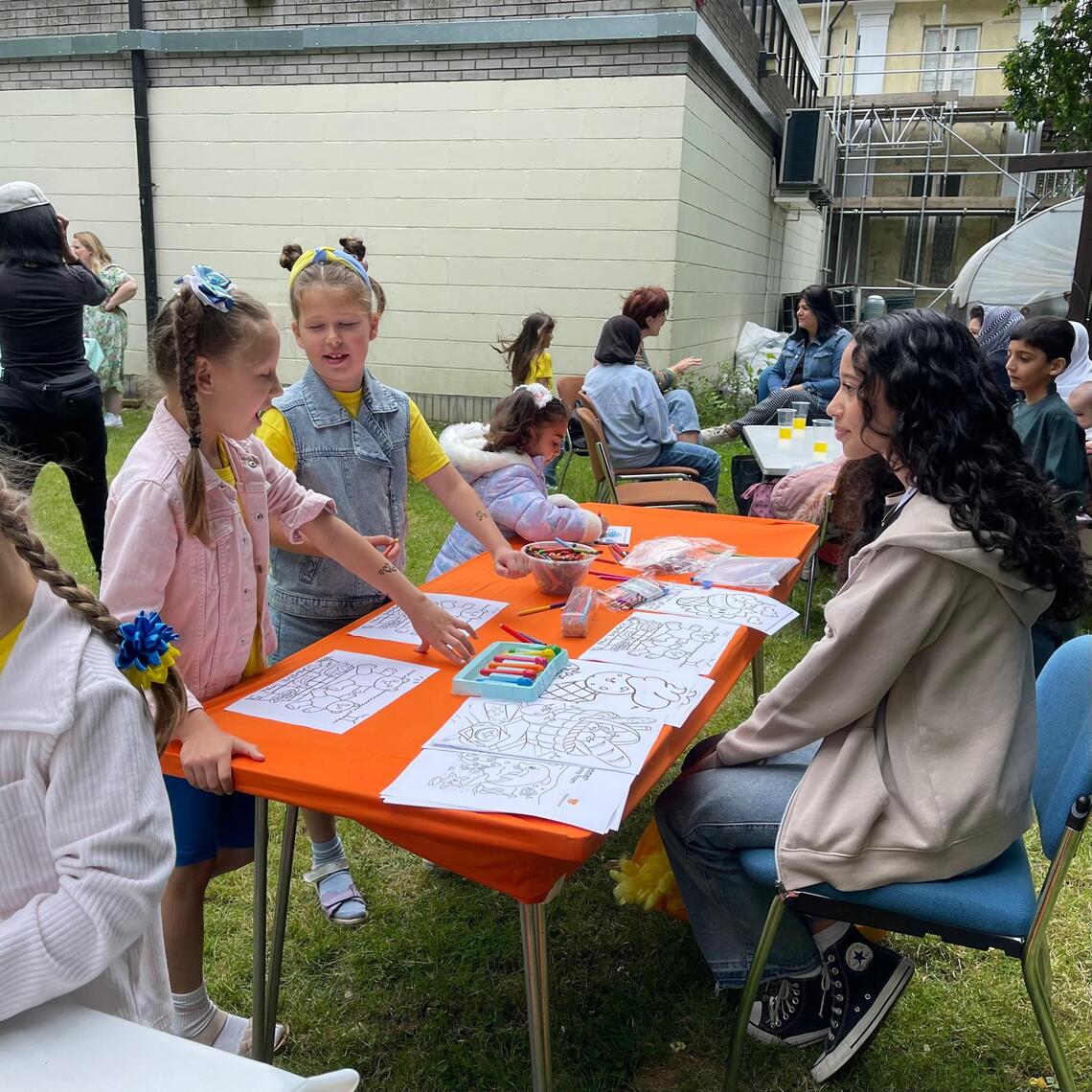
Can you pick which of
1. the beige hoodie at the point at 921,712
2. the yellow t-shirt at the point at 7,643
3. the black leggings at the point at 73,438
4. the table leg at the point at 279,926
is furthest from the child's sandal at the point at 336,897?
the black leggings at the point at 73,438

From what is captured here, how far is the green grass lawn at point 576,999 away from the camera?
1.97m

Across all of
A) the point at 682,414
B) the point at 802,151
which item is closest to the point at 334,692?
the point at 682,414

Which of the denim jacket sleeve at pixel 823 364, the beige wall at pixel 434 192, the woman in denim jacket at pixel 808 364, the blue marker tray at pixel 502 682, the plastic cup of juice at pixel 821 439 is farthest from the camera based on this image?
the beige wall at pixel 434 192

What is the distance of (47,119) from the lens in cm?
954

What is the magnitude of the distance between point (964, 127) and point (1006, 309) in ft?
64.5

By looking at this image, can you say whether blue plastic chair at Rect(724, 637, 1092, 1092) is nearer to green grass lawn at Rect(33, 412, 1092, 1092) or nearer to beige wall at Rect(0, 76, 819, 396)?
green grass lawn at Rect(33, 412, 1092, 1092)

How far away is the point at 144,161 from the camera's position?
30.6 ft

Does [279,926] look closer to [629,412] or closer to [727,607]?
[727,607]

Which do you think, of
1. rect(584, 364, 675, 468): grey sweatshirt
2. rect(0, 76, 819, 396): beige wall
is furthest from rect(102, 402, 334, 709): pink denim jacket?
rect(0, 76, 819, 396): beige wall

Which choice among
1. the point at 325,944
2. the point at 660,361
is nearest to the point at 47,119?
the point at 660,361

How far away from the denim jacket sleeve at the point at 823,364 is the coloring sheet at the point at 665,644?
5368mm

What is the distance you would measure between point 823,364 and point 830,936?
19.2ft

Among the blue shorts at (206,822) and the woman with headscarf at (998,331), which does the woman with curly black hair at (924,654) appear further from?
A: the woman with headscarf at (998,331)

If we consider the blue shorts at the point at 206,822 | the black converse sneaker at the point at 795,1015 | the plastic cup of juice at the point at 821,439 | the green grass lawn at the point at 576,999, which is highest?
the plastic cup of juice at the point at 821,439
